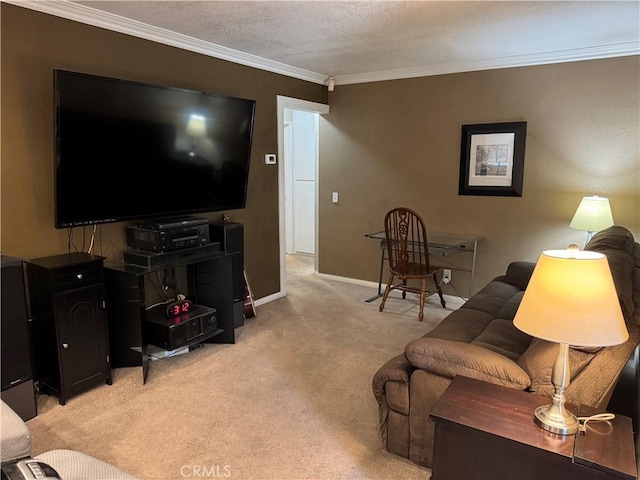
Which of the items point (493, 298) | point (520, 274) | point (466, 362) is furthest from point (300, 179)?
point (466, 362)

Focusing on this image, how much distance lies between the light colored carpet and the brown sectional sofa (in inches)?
8.6

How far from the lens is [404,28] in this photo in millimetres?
3127

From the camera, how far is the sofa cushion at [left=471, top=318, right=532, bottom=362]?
92.6 inches

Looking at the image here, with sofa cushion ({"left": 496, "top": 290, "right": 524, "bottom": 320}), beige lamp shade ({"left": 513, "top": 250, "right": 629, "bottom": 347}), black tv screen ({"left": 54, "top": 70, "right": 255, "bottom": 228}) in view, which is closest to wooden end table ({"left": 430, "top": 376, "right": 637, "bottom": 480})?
beige lamp shade ({"left": 513, "top": 250, "right": 629, "bottom": 347})

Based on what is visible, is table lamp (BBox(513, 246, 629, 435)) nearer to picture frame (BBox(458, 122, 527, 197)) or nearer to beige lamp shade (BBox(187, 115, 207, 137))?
beige lamp shade (BBox(187, 115, 207, 137))

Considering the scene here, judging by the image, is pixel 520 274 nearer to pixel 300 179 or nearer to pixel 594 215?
pixel 594 215

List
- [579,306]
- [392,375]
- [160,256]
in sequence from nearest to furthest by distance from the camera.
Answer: [579,306]
[392,375]
[160,256]

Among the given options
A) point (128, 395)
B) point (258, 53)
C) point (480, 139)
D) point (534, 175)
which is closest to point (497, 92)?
point (480, 139)

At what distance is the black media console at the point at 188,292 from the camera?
9.57ft

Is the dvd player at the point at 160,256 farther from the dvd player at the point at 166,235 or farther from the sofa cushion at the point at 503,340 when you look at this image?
the sofa cushion at the point at 503,340

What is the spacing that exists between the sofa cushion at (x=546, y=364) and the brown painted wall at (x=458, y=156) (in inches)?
104

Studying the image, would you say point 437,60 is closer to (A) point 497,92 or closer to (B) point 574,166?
(A) point 497,92

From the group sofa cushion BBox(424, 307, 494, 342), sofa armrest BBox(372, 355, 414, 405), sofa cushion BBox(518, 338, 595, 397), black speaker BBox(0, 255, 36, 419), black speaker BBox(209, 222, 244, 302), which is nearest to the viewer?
sofa cushion BBox(518, 338, 595, 397)

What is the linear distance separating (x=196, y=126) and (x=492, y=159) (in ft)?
9.11
